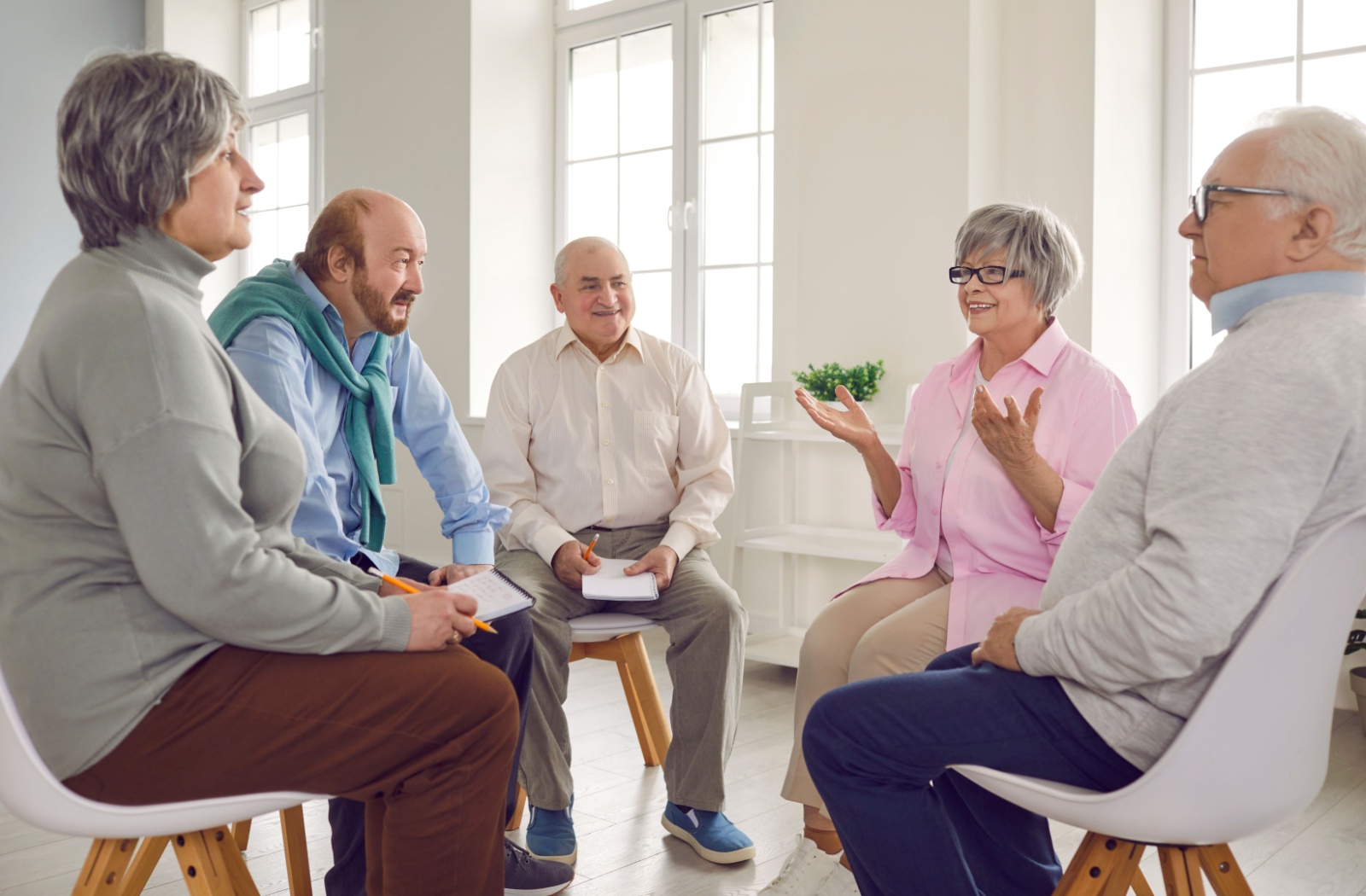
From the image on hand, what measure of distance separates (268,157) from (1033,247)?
16.7 feet

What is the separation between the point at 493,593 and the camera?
5.82 ft

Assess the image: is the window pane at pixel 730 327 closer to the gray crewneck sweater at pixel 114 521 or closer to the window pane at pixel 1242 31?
the window pane at pixel 1242 31

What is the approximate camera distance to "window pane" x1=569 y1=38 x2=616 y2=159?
461cm

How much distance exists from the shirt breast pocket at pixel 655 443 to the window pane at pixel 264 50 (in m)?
4.35

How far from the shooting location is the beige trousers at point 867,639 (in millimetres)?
1937

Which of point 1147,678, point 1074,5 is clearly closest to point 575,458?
point 1147,678

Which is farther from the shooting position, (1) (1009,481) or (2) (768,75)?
(2) (768,75)

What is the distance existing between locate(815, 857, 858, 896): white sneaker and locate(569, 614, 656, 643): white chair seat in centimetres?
67

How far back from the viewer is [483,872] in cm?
140

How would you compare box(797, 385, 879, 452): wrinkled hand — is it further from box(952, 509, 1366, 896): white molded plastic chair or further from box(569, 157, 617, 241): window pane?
box(569, 157, 617, 241): window pane

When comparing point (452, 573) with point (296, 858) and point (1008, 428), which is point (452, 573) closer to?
point (296, 858)

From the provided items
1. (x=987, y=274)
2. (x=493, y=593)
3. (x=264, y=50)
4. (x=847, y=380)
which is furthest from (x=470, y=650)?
(x=264, y=50)

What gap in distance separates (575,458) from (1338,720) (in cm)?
220

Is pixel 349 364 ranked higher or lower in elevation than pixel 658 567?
higher
